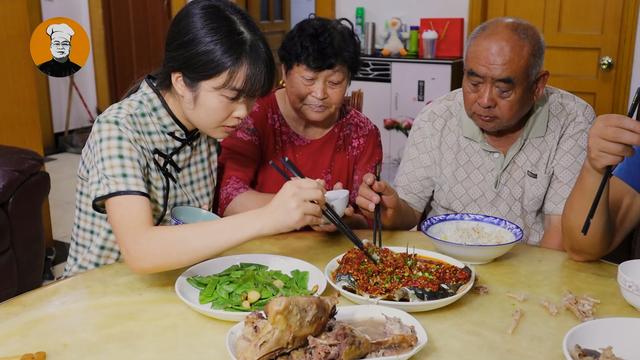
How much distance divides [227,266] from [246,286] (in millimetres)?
195

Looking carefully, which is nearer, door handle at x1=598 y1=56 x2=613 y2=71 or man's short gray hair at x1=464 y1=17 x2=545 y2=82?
man's short gray hair at x1=464 y1=17 x2=545 y2=82

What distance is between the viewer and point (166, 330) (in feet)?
4.16

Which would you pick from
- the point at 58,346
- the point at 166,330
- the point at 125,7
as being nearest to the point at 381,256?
the point at 166,330

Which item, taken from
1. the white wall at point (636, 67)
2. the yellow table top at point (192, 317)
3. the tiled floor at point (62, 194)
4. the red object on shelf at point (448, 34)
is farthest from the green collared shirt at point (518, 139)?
the red object on shelf at point (448, 34)

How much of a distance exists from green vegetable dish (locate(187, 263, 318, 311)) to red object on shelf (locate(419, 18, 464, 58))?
420 centimetres

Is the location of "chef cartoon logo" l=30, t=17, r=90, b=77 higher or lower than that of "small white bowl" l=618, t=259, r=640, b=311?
higher

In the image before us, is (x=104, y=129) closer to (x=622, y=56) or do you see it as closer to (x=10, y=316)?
(x=10, y=316)

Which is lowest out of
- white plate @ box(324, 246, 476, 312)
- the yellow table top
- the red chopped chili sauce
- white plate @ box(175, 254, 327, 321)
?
the yellow table top

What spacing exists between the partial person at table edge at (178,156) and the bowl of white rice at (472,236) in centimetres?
34

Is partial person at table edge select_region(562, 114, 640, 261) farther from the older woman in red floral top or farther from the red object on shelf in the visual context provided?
the red object on shelf

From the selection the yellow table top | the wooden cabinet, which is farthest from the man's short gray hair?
the wooden cabinet

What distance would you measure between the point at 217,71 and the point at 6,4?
7.98ft

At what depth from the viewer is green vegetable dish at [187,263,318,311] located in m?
1.33

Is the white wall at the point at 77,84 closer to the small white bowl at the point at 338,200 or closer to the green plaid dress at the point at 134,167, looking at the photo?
the green plaid dress at the point at 134,167
